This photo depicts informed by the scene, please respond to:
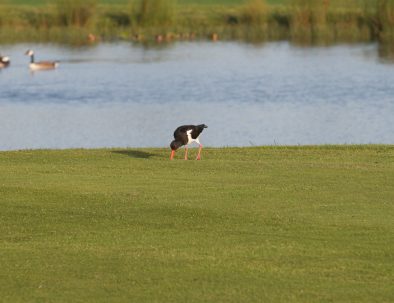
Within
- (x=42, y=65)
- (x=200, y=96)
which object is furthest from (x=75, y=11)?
(x=200, y=96)

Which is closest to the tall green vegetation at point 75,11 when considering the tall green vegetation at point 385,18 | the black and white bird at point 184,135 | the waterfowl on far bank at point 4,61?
the waterfowl on far bank at point 4,61

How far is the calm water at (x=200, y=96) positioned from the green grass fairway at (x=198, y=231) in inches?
501

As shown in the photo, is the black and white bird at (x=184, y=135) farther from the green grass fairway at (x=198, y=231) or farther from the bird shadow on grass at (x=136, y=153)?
the bird shadow on grass at (x=136, y=153)

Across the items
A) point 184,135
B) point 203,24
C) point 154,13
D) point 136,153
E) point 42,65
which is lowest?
point 203,24

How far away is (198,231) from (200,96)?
3191 centimetres

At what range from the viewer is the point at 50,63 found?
55594 mm

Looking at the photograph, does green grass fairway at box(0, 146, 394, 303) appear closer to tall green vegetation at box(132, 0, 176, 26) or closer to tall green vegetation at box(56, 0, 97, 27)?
tall green vegetation at box(56, 0, 97, 27)

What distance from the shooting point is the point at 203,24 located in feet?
263

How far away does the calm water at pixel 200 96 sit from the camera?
108ft

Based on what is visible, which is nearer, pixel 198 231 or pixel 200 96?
pixel 198 231

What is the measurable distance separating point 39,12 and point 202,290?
232ft

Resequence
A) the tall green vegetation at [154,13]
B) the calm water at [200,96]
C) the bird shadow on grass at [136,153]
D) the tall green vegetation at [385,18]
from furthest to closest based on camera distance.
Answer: the tall green vegetation at [154,13] < the tall green vegetation at [385,18] < the calm water at [200,96] < the bird shadow on grass at [136,153]

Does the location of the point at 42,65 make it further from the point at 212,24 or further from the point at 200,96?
the point at 212,24

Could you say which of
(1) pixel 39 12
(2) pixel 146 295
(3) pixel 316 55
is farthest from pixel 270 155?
(1) pixel 39 12
